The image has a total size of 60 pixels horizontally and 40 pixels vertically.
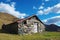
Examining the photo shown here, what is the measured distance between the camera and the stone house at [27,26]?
4084 cm

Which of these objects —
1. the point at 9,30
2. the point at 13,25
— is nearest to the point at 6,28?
the point at 9,30

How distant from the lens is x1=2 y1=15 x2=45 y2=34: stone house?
4084 cm

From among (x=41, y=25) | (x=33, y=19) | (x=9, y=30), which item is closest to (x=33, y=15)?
(x=33, y=19)

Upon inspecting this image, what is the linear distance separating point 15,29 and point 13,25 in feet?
6.62

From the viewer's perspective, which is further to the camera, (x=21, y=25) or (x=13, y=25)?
(x=13, y=25)

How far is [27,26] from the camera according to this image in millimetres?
42219

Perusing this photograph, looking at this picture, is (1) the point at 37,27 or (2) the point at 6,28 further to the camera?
(2) the point at 6,28

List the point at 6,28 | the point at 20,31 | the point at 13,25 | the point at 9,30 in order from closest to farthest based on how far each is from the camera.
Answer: the point at 20,31 < the point at 13,25 < the point at 9,30 < the point at 6,28

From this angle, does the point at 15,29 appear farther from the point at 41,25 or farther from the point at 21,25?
the point at 41,25

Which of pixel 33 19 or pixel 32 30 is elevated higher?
pixel 33 19

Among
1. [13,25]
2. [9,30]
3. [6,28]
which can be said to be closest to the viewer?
[13,25]

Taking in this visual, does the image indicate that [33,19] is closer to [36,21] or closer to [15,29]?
[36,21]

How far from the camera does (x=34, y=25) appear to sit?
43875 millimetres

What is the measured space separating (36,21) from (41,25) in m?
2.07
